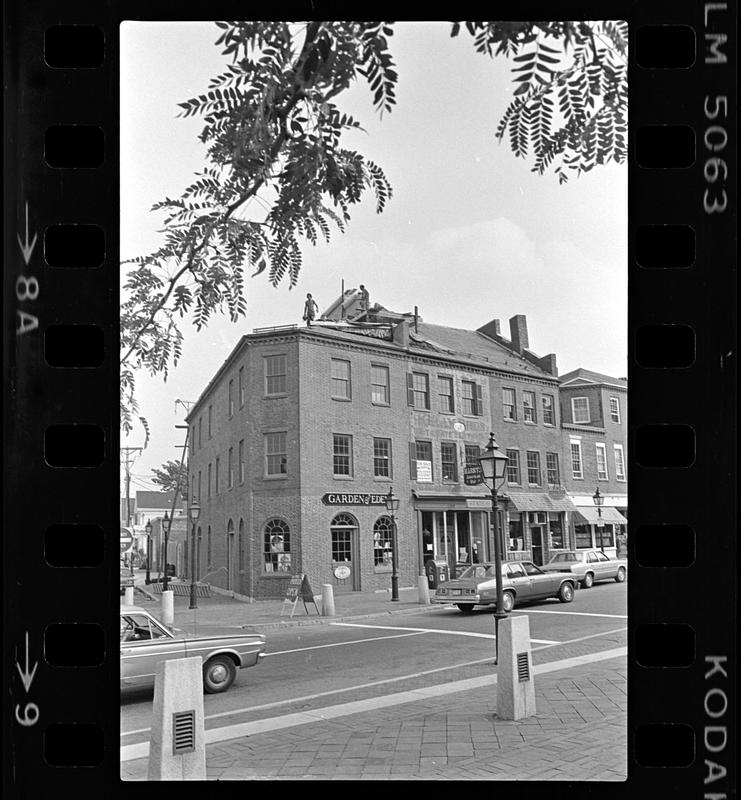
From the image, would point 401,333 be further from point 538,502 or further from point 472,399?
point 538,502

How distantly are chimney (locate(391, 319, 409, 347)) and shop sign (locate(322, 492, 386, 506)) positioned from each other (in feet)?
0.99

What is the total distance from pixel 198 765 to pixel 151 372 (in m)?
0.68

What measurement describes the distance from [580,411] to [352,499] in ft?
1.54

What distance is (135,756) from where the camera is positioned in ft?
4.18

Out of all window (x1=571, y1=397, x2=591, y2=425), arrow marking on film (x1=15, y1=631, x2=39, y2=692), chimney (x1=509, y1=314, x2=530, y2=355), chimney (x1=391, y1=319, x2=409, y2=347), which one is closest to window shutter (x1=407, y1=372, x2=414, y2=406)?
chimney (x1=391, y1=319, x2=409, y2=347)

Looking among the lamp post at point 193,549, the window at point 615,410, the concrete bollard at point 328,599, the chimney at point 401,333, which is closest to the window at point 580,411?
the window at point 615,410

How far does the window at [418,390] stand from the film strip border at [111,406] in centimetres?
45

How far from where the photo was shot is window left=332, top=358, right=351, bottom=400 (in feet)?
4.62

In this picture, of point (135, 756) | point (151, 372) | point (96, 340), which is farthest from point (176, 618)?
point (96, 340)

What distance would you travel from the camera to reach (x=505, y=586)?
1.45m

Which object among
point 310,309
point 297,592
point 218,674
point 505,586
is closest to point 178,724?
point 218,674

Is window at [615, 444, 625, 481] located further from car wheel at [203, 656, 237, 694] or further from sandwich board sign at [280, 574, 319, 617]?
car wheel at [203, 656, 237, 694]

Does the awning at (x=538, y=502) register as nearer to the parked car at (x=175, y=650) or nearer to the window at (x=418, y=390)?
the window at (x=418, y=390)

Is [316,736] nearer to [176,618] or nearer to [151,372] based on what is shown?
[176,618]
